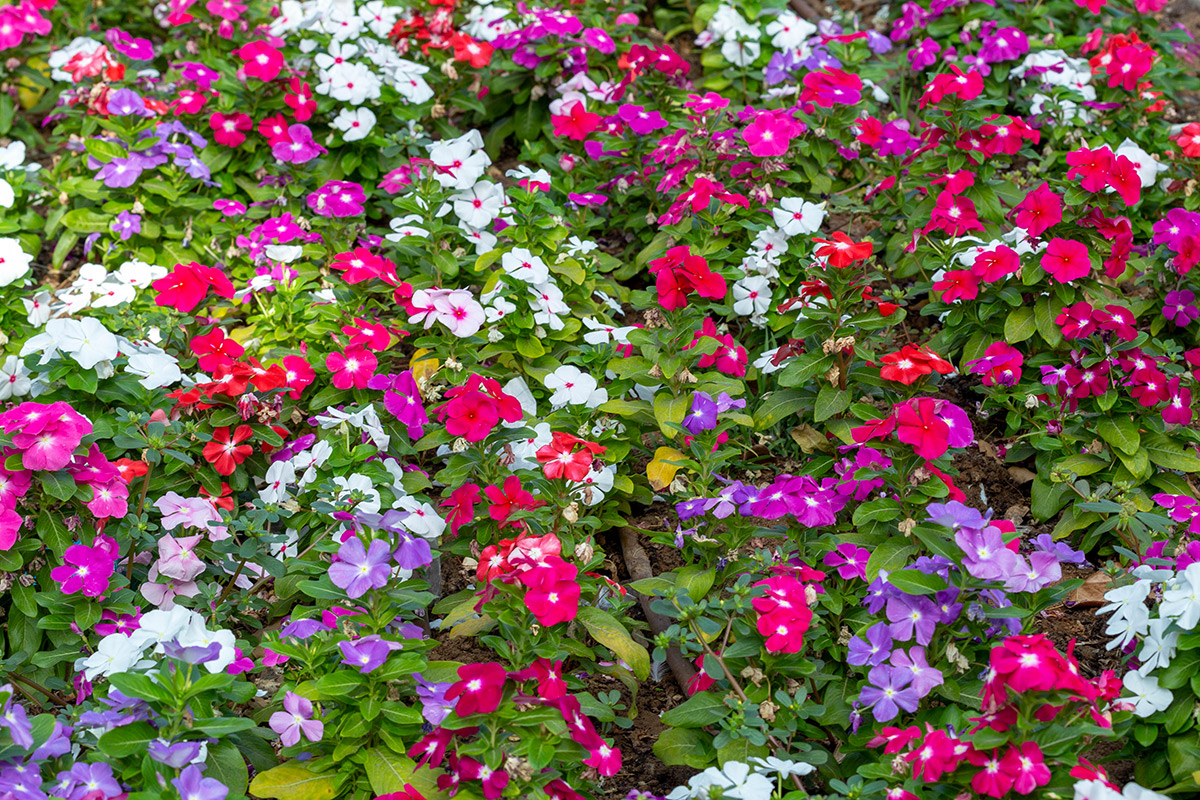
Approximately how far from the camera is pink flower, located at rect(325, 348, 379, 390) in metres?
2.95

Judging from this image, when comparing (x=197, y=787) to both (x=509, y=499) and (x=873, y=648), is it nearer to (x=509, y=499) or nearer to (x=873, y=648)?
(x=509, y=499)

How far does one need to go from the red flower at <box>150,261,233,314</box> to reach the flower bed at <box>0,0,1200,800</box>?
1 cm

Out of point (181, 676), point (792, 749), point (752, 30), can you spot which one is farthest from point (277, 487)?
point (752, 30)

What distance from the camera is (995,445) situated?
11.0ft

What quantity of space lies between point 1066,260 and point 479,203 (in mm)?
1856

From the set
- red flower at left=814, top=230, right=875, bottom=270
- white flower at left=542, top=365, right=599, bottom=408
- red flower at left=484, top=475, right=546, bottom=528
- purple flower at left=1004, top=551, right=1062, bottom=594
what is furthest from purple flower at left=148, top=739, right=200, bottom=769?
red flower at left=814, top=230, right=875, bottom=270

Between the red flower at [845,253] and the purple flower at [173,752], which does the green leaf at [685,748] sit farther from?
the red flower at [845,253]

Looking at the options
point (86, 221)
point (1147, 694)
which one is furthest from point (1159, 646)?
point (86, 221)

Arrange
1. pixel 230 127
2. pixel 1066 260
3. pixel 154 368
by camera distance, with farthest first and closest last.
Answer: pixel 230 127 < pixel 1066 260 < pixel 154 368

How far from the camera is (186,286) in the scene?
10.3ft

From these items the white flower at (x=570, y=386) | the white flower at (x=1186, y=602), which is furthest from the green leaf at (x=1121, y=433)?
the white flower at (x=570, y=386)

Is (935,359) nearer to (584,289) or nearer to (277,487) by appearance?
(584,289)

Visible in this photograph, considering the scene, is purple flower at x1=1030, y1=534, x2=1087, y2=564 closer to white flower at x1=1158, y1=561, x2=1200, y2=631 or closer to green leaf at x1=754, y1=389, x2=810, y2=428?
white flower at x1=1158, y1=561, x2=1200, y2=631

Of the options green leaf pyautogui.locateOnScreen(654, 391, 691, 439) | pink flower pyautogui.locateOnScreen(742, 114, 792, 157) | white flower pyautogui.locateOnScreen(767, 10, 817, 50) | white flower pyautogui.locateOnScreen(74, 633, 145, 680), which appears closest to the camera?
white flower pyautogui.locateOnScreen(74, 633, 145, 680)
